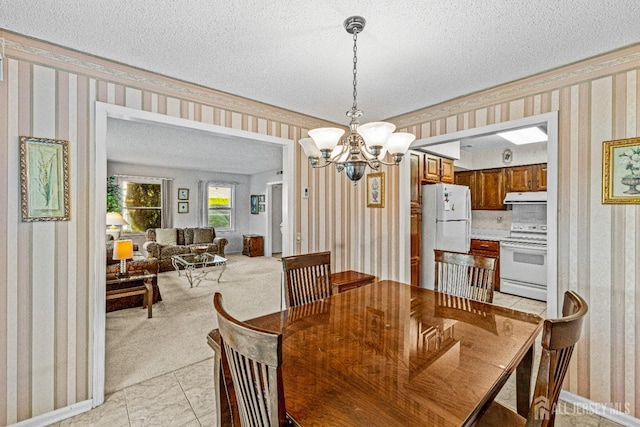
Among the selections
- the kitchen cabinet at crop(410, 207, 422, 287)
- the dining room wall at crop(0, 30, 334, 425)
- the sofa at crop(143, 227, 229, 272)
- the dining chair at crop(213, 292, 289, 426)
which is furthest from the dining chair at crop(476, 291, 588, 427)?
the sofa at crop(143, 227, 229, 272)

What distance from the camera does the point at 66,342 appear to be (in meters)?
1.99

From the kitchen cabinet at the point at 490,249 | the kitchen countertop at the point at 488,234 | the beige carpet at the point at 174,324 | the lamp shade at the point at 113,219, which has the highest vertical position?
the lamp shade at the point at 113,219

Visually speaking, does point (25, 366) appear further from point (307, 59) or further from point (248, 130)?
point (307, 59)

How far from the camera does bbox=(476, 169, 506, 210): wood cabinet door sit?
5.22 metres

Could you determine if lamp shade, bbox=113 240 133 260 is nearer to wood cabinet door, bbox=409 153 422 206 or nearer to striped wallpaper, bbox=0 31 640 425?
striped wallpaper, bbox=0 31 640 425

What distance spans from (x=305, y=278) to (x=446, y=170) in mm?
3235

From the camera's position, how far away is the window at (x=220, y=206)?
337 inches

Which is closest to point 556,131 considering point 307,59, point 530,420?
point 307,59

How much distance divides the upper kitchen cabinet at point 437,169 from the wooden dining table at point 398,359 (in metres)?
2.45

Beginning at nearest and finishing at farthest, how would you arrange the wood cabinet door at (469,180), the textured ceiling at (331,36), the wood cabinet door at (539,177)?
the textured ceiling at (331,36), the wood cabinet door at (539,177), the wood cabinet door at (469,180)

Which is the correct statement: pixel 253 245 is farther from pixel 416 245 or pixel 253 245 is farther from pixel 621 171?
pixel 621 171

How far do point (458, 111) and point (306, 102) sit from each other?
4.85 feet

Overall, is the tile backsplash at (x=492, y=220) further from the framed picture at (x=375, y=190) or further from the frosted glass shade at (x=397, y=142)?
the frosted glass shade at (x=397, y=142)

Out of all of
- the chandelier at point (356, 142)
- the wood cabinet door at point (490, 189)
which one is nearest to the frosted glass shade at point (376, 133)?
the chandelier at point (356, 142)
